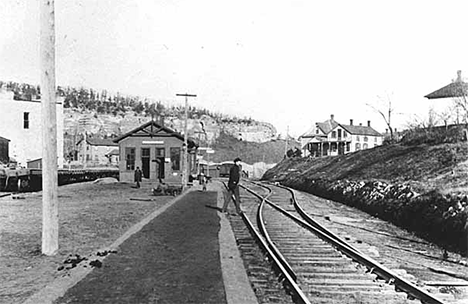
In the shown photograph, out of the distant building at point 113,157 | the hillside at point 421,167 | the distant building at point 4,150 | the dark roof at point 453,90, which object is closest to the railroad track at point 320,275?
the hillside at point 421,167

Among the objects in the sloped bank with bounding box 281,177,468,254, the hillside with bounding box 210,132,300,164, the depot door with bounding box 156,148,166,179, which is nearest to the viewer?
the sloped bank with bounding box 281,177,468,254

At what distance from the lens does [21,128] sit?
5388cm

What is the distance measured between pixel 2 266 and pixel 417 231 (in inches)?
403

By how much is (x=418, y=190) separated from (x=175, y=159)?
32.1 m

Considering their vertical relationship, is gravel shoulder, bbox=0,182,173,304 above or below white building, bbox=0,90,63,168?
below

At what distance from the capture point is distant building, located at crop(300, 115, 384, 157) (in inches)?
3494

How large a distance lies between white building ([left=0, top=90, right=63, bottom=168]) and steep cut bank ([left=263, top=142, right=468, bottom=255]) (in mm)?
30197

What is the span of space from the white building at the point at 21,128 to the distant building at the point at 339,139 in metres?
46.2

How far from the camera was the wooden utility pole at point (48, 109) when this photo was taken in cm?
972

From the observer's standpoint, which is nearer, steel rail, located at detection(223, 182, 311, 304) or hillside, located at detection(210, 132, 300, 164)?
steel rail, located at detection(223, 182, 311, 304)

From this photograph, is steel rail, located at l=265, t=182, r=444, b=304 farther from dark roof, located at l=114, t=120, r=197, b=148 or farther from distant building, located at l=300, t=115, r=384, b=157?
distant building, located at l=300, t=115, r=384, b=157

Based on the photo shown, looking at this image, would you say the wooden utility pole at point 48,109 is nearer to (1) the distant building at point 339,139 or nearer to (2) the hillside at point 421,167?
(2) the hillside at point 421,167

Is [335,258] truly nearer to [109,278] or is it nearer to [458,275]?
[458,275]

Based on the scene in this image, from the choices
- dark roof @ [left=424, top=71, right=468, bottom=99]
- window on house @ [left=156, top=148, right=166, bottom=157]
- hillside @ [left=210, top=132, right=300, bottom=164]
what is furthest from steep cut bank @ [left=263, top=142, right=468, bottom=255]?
hillside @ [left=210, top=132, right=300, bottom=164]
